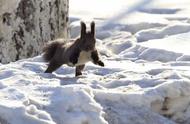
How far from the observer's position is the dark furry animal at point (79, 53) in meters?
5.21

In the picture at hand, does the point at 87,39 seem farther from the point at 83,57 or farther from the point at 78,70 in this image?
the point at 78,70

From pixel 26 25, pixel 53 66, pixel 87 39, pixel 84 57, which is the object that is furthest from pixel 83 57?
pixel 26 25

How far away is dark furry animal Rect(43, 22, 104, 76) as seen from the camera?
5.21 metres

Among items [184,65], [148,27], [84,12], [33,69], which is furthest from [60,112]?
[84,12]

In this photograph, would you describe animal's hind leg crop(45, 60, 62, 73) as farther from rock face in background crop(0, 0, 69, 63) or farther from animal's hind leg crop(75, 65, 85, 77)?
rock face in background crop(0, 0, 69, 63)

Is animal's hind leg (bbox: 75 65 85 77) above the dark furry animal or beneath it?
beneath

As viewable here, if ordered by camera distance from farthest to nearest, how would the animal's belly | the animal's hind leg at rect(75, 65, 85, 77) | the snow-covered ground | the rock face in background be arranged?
the rock face in background, the animal's hind leg at rect(75, 65, 85, 77), the animal's belly, the snow-covered ground

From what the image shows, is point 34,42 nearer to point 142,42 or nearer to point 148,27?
point 142,42

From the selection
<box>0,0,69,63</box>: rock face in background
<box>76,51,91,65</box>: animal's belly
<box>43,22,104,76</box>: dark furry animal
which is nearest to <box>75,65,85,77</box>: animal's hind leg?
<box>43,22,104,76</box>: dark furry animal

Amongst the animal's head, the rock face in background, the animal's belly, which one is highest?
the animal's head

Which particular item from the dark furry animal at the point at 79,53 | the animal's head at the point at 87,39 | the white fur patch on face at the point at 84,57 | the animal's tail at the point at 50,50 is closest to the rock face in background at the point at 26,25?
the animal's tail at the point at 50,50

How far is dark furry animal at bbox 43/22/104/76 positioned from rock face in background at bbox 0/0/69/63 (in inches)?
63.9

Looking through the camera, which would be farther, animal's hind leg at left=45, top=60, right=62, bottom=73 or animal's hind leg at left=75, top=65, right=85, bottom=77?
animal's hind leg at left=45, top=60, right=62, bottom=73

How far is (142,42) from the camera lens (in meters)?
7.74
